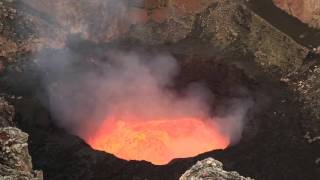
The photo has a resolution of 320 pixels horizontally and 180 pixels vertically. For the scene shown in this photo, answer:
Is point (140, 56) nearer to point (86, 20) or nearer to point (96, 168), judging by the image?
point (86, 20)

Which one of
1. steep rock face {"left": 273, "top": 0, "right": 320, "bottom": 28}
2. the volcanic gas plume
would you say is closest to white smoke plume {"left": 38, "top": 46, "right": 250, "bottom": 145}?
the volcanic gas plume

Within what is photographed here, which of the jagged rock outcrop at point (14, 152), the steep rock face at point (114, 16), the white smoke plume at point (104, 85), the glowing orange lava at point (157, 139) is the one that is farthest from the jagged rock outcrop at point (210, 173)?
the steep rock face at point (114, 16)

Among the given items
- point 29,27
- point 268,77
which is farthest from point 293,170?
point 29,27

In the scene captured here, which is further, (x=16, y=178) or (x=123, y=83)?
(x=123, y=83)

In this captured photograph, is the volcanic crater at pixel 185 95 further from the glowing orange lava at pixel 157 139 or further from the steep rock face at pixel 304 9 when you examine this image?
the steep rock face at pixel 304 9

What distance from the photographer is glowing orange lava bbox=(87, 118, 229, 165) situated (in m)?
40.3

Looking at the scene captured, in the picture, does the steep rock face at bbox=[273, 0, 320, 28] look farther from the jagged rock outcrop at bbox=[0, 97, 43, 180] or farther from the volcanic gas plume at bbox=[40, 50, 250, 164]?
the jagged rock outcrop at bbox=[0, 97, 43, 180]

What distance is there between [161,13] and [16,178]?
27.1m

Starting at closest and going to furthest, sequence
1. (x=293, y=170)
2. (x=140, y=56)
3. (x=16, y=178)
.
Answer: (x=16, y=178) → (x=293, y=170) → (x=140, y=56)

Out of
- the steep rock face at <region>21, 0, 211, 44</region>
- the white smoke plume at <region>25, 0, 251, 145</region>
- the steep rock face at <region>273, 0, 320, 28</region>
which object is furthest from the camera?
the steep rock face at <region>21, 0, 211, 44</region>

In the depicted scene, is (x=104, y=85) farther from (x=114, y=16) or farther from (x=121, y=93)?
(x=114, y=16)

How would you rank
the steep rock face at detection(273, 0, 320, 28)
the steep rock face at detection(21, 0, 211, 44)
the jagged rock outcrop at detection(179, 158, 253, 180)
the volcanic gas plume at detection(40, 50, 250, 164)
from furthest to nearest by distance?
the steep rock face at detection(21, 0, 211, 44), the steep rock face at detection(273, 0, 320, 28), the volcanic gas plume at detection(40, 50, 250, 164), the jagged rock outcrop at detection(179, 158, 253, 180)

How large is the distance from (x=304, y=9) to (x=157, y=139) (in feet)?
52.5

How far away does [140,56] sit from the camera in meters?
46.6
